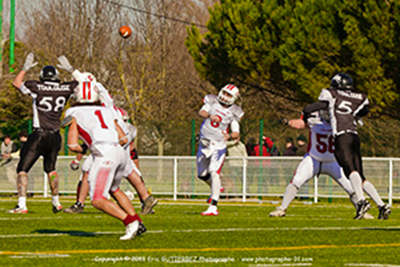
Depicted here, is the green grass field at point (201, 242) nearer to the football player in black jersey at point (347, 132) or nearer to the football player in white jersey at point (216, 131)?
the football player in black jersey at point (347, 132)

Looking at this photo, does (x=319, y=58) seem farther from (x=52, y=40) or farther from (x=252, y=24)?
(x=52, y=40)

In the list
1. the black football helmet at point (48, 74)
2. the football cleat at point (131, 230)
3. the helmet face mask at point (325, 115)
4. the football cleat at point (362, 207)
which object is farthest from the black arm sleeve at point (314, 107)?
the football cleat at point (131, 230)

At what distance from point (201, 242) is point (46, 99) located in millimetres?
5561

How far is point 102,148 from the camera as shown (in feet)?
31.6

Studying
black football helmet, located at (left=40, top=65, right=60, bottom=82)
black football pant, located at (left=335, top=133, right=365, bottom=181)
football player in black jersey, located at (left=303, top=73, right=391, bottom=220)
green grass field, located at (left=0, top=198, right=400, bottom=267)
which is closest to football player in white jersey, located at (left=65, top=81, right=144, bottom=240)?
green grass field, located at (left=0, top=198, right=400, bottom=267)

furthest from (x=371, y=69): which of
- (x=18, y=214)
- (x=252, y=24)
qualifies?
(x=18, y=214)

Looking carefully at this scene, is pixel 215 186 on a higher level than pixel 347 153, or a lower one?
lower

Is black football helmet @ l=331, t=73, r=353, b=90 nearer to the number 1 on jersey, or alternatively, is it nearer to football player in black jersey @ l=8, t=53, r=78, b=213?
football player in black jersey @ l=8, t=53, r=78, b=213

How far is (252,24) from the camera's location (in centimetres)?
3047

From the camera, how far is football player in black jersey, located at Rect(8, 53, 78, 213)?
1427 cm

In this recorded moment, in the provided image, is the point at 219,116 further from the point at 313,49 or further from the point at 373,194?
the point at 313,49

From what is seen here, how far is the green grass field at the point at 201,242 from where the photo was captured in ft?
26.1

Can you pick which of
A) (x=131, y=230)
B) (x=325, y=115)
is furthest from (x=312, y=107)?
(x=131, y=230)

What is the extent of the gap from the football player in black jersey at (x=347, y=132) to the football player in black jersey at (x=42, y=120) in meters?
3.72
